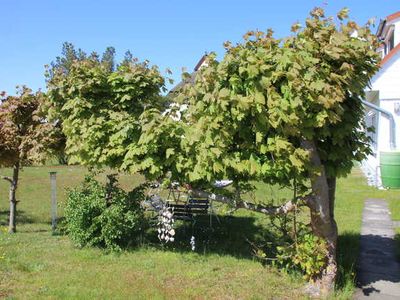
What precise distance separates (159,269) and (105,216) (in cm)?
130

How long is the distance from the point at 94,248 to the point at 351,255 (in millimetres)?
3878

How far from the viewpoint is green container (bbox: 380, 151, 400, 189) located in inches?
516

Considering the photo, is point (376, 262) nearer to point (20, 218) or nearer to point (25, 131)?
point (25, 131)

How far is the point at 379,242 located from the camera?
7.72m

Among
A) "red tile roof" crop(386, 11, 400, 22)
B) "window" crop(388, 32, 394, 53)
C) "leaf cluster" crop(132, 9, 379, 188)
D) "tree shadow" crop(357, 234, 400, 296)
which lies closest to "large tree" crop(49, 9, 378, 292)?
"leaf cluster" crop(132, 9, 379, 188)

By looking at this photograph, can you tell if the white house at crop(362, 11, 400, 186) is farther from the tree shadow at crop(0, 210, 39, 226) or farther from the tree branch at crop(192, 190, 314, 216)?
the tree shadow at crop(0, 210, 39, 226)

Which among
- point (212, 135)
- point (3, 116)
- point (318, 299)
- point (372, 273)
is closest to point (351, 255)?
point (372, 273)

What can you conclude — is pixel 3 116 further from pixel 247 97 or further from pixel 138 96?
pixel 247 97

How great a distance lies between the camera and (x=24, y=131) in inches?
355

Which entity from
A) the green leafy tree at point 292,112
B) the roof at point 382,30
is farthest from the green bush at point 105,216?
the roof at point 382,30

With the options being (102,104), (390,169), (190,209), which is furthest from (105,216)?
(390,169)

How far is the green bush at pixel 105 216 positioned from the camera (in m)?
7.09

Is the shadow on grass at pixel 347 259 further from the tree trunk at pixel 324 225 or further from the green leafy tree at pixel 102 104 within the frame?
the green leafy tree at pixel 102 104

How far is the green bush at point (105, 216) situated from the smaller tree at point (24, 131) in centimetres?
137
